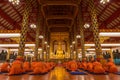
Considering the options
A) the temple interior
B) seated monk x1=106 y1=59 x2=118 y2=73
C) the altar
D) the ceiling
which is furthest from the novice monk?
the altar

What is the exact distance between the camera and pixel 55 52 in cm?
3403

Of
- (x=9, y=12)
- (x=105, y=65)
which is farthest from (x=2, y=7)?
(x=105, y=65)

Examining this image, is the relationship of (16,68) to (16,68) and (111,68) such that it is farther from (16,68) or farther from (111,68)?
(111,68)

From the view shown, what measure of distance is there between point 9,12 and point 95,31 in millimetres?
15677

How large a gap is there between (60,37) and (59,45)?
7.45 ft

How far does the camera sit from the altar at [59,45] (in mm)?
32494

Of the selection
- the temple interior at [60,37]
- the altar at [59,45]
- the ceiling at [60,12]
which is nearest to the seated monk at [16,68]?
the temple interior at [60,37]

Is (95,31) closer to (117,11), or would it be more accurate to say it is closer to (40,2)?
(40,2)

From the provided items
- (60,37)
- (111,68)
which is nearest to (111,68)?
(111,68)

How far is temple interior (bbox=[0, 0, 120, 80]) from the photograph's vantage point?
810cm

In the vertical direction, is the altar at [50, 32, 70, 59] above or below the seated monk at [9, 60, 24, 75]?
above

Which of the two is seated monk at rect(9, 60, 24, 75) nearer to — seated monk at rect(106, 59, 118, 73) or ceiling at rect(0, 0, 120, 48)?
seated monk at rect(106, 59, 118, 73)

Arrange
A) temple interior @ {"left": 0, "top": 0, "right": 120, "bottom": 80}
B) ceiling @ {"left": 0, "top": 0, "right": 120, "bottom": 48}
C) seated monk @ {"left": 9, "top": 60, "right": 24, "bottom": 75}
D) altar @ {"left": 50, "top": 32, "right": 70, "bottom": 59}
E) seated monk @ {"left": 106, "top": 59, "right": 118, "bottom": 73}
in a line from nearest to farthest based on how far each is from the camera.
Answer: seated monk @ {"left": 9, "top": 60, "right": 24, "bottom": 75}
temple interior @ {"left": 0, "top": 0, "right": 120, "bottom": 80}
seated monk @ {"left": 106, "top": 59, "right": 118, "bottom": 73}
ceiling @ {"left": 0, "top": 0, "right": 120, "bottom": 48}
altar @ {"left": 50, "top": 32, "right": 70, "bottom": 59}

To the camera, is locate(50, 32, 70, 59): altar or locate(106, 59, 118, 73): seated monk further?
locate(50, 32, 70, 59): altar
